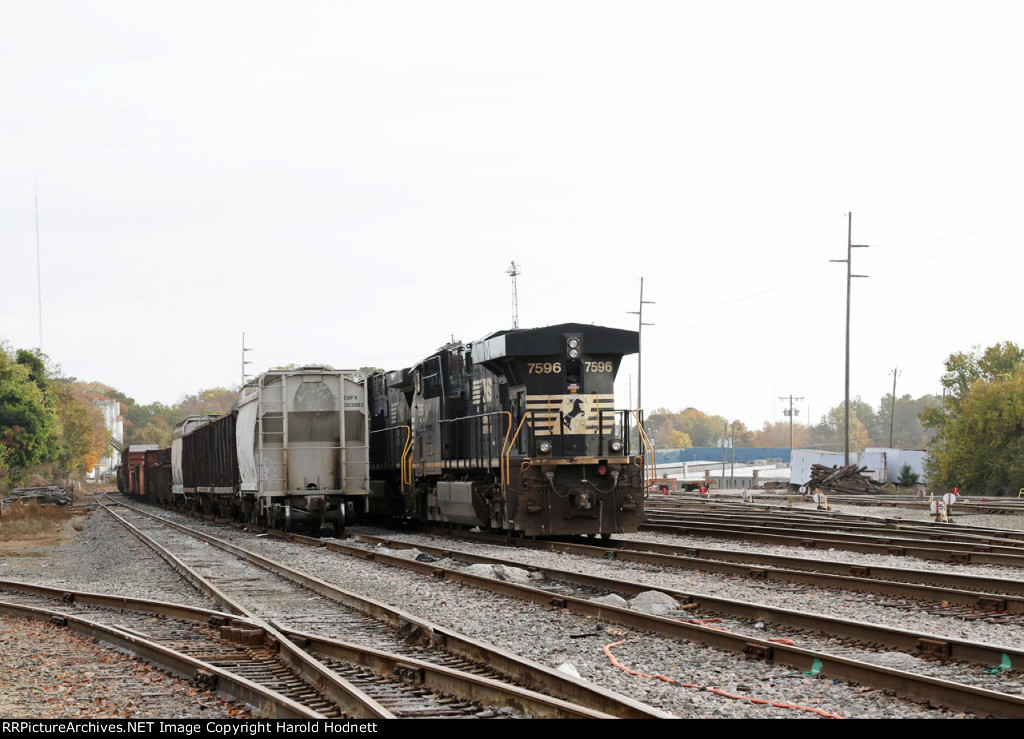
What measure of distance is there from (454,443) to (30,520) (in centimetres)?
1587

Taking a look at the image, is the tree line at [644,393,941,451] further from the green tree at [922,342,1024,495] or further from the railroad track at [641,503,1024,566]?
the railroad track at [641,503,1024,566]

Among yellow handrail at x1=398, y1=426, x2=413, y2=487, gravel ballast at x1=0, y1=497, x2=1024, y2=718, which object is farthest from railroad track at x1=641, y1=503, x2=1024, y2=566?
yellow handrail at x1=398, y1=426, x2=413, y2=487

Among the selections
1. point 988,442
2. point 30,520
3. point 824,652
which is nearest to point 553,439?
point 824,652

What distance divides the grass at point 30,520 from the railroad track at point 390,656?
14.8 meters

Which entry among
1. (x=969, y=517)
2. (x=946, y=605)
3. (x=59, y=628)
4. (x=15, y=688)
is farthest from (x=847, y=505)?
(x=15, y=688)

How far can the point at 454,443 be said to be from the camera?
834 inches

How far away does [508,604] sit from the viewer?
11.1m

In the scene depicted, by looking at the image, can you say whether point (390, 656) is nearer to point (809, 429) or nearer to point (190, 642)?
point (190, 642)

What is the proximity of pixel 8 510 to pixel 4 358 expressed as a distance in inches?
1136

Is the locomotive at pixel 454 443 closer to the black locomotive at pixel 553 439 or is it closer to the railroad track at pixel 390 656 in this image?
the black locomotive at pixel 553 439

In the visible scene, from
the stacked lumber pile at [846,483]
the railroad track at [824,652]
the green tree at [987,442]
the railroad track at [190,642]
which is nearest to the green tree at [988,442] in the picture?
the green tree at [987,442]

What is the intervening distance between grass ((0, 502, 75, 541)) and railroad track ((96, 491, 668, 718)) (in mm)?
14805

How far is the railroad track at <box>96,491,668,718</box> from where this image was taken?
21.0ft

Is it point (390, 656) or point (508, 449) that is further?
point (508, 449)
